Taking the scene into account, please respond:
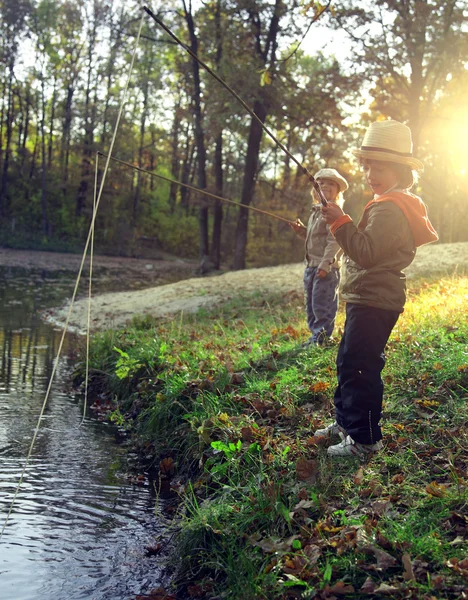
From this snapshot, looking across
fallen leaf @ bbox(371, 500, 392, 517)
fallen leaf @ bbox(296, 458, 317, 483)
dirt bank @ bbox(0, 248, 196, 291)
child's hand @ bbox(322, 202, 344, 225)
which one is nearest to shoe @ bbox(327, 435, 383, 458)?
fallen leaf @ bbox(296, 458, 317, 483)

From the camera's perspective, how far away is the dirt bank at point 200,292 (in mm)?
14242

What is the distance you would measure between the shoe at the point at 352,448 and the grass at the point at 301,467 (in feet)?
0.25

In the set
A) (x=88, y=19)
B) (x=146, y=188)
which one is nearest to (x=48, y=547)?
(x=88, y=19)

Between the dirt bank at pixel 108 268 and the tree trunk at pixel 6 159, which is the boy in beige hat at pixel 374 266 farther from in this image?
the tree trunk at pixel 6 159

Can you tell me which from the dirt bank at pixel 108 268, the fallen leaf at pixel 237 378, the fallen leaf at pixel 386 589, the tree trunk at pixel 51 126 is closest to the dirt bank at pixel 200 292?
the dirt bank at pixel 108 268

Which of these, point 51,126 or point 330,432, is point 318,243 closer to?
point 330,432

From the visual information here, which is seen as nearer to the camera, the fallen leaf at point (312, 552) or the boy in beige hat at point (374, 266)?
the fallen leaf at point (312, 552)

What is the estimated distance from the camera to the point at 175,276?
28781 mm

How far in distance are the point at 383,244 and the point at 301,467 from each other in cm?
136

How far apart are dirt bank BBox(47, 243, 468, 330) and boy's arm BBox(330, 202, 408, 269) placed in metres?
8.91

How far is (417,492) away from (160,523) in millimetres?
1596

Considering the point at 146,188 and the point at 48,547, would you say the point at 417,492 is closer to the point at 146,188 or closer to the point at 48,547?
the point at 48,547

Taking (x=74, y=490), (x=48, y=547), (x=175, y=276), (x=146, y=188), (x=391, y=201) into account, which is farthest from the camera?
(x=146, y=188)

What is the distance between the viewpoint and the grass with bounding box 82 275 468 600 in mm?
3258
